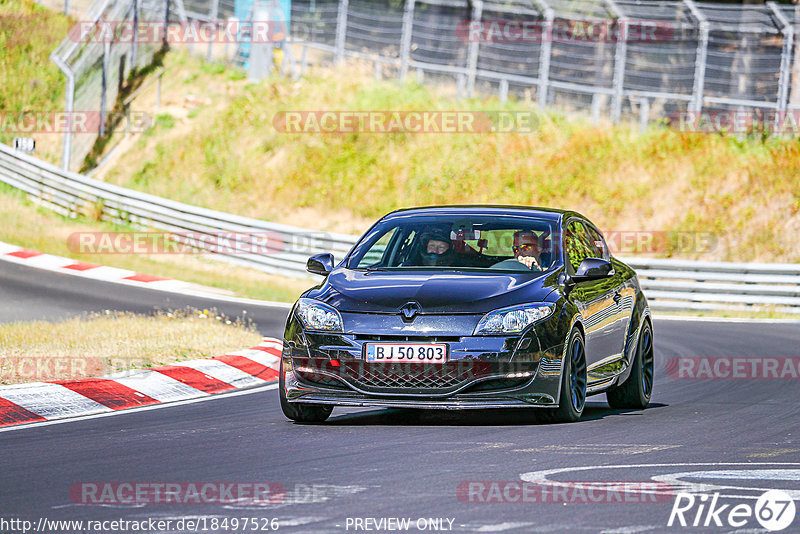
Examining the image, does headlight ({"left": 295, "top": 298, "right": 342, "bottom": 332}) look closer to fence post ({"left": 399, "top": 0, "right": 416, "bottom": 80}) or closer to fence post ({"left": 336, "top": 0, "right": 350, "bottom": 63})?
fence post ({"left": 399, "top": 0, "right": 416, "bottom": 80})

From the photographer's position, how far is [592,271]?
947 centimetres

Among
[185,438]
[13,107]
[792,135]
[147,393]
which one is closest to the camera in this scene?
[185,438]

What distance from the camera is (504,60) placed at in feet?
104

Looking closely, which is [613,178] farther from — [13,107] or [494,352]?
[494,352]

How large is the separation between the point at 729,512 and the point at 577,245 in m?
4.65

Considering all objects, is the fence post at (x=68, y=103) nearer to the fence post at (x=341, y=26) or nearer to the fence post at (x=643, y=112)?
the fence post at (x=341, y=26)

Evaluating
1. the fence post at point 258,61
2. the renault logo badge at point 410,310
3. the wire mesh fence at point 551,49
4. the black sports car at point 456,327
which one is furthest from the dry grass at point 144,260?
the renault logo badge at point 410,310

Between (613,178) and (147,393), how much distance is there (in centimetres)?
2281

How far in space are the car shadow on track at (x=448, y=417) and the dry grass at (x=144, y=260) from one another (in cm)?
1330

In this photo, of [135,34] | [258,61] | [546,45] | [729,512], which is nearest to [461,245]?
[729,512]

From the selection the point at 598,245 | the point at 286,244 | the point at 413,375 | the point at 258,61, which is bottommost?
the point at 286,244

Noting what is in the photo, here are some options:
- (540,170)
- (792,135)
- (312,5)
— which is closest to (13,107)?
(312,5)

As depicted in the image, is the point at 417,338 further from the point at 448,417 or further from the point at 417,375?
the point at 448,417

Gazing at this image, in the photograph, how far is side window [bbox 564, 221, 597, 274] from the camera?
9969 mm
